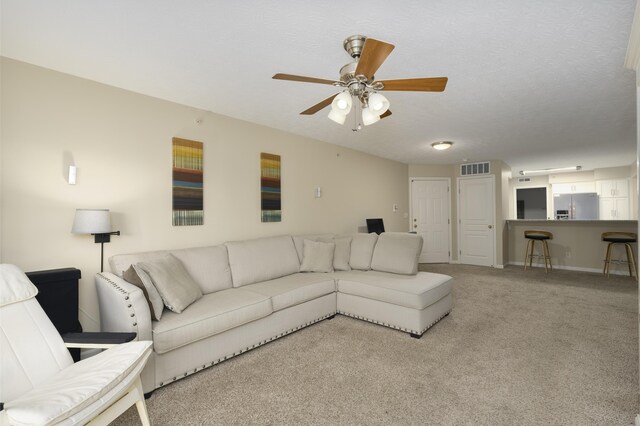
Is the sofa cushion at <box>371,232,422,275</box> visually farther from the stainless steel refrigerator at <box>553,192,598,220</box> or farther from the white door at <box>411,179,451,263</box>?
the stainless steel refrigerator at <box>553,192,598,220</box>

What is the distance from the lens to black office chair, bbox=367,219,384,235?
218 inches

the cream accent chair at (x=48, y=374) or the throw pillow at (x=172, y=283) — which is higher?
the throw pillow at (x=172, y=283)

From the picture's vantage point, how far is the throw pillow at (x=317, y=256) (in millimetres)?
3840

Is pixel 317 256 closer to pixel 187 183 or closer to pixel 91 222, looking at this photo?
pixel 187 183

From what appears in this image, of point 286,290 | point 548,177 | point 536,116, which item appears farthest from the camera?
point 548,177

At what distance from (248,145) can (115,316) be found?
244 centimetres

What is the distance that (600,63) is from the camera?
238 cm

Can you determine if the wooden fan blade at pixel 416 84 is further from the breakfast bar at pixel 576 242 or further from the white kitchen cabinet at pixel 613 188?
the white kitchen cabinet at pixel 613 188

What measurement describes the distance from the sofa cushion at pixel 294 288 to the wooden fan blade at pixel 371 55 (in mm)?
2108

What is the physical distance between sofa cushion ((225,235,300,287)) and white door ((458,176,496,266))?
16.2ft

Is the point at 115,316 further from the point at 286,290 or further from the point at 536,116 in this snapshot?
the point at 536,116

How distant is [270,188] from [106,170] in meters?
1.89

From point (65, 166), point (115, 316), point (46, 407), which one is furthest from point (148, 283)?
point (65, 166)

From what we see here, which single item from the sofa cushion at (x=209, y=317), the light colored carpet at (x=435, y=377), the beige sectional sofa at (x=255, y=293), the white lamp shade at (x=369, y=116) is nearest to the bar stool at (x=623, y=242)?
the light colored carpet at (x=435, y=377)
